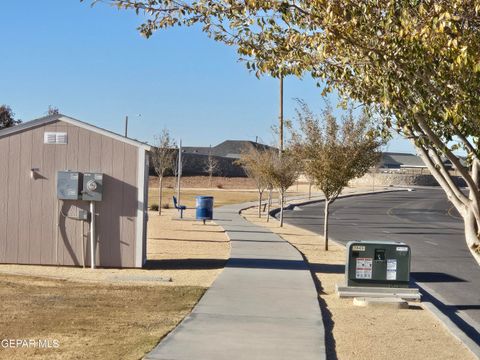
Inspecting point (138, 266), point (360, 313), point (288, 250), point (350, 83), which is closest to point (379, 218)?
point (288, 250)

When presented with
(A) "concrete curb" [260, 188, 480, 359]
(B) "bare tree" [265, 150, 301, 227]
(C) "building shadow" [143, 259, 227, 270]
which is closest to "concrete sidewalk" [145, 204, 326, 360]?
(C) "building shadow" [143, 259, 227, 270]

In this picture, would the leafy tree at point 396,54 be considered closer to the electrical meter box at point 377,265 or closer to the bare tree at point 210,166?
the electrical meter box at point 377,265

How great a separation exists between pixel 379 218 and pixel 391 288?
27.9 m

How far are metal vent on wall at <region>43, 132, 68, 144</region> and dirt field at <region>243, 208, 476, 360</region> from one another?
18.7 ft

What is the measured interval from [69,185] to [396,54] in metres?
9.42

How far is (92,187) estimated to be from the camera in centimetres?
1493

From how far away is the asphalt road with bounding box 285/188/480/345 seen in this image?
12922mm

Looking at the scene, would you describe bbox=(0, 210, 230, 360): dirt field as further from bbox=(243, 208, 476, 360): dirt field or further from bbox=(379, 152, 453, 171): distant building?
bbox=(379, 152, 453, 171): distant building

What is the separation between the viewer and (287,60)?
785cm

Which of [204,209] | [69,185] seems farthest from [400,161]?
[69,185]

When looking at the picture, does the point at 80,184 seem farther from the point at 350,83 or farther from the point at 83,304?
the point at 350,83

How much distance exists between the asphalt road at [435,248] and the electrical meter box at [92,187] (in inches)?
256

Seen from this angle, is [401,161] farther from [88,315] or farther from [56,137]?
[88,315]

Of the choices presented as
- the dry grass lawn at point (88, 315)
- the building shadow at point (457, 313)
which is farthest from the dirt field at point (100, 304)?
the building shadow at point (457, 313)
